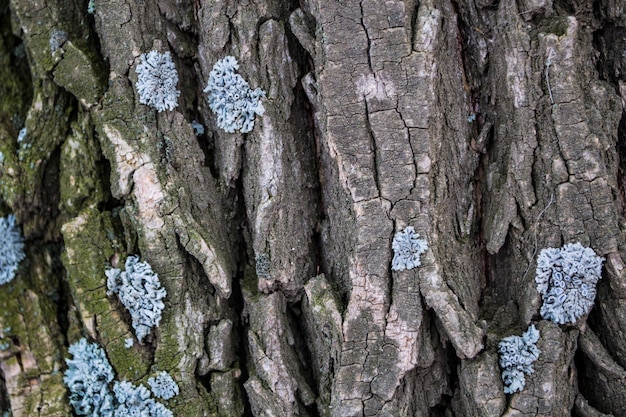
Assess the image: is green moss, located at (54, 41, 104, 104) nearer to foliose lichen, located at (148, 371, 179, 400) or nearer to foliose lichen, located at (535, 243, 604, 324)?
foliose lichen, located at (148, 371, 179, 400)

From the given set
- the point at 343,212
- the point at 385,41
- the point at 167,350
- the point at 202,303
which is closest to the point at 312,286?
the point at 343,212

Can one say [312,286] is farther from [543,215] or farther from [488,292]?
[543,215]

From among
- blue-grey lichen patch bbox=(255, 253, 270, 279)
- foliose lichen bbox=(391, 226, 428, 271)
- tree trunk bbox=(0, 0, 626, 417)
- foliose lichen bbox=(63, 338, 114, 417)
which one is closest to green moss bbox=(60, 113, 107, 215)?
tree trunk bbox=(0, 0, 626, 417)

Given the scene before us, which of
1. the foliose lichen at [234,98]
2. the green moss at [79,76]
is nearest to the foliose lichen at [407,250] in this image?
the foliose lichen at [234,98]

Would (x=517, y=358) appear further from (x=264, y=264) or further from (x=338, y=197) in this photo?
(x=264, y=264)

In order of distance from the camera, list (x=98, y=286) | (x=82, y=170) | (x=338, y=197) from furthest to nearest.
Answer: (x=82, y=170), (x=98, y=286), (x=338, y=197)

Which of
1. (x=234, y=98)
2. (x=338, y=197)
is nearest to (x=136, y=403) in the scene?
(x=338, y=197)

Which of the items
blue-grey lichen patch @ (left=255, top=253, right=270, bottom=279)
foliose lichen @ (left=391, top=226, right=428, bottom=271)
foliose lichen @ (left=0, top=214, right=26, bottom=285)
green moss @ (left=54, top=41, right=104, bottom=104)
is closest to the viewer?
foliose lichen @ (left=391, top=226, right=428, bottom=271)
